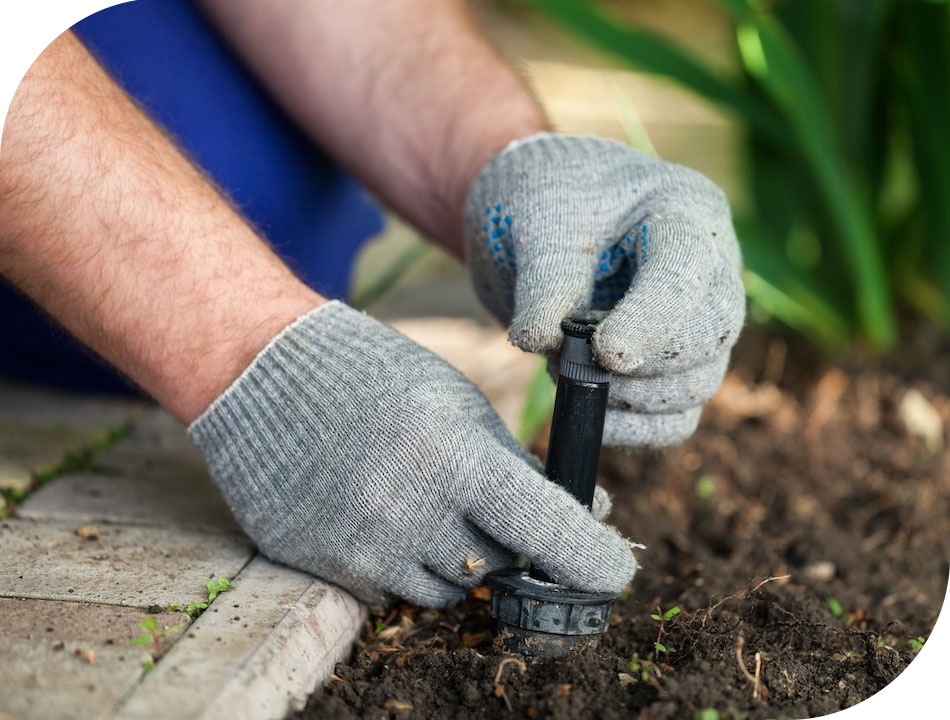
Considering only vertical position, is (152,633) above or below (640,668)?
above

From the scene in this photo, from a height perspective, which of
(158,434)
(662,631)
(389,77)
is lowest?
(662,631)

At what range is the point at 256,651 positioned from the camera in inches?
44.4

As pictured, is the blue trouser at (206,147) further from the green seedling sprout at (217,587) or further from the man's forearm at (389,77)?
the green seedling sprout at (217,587)

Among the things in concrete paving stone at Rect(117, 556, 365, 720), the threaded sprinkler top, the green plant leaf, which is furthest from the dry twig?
the green plant leaf

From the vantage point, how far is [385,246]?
11.8ft

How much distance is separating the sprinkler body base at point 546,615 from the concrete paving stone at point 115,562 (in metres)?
0.40

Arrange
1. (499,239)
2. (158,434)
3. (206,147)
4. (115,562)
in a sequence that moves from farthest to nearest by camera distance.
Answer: (158,434) → (206,147) → (499,239) → (115,562)

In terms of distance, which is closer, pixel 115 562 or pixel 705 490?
pixel 115 562

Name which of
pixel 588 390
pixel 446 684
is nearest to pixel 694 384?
pixel 588 390

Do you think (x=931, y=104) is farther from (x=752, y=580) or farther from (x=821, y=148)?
(x=752, y=580)

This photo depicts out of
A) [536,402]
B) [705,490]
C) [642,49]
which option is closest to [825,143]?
[642,49]

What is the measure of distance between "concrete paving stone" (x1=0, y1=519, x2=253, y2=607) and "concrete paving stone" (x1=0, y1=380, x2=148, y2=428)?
0.55 meters

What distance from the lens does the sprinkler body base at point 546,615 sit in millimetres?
1214

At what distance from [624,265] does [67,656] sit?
2.98 feet
